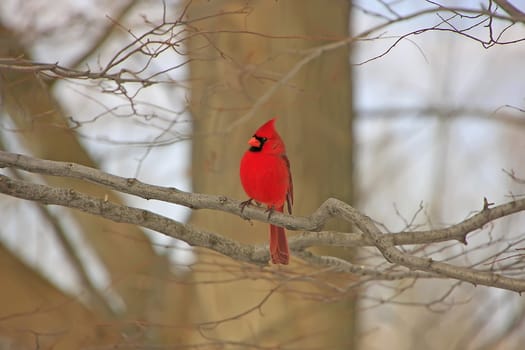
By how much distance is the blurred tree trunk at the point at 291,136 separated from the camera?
146 inches

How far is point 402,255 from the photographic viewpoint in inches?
67.6

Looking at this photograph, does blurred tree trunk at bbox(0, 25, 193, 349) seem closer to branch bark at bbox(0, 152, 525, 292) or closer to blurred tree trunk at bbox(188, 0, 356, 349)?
blurred tree trunk at bbox(188, 0, 356, 349)

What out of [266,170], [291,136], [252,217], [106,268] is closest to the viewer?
[252,217]

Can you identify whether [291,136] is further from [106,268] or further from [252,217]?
[252,217]

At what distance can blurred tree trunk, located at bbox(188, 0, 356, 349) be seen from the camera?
372cm

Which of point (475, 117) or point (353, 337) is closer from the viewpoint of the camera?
point (353, 337)

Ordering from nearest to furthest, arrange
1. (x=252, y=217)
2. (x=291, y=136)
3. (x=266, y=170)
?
(x=252, y=217)
(x=266, y=170)
(x=291, y=136)

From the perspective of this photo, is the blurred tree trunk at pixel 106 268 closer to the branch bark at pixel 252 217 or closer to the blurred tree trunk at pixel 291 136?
the blurred tree trunk at pixel 291 136

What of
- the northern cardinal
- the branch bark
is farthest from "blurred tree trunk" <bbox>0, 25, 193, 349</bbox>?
the branch bark

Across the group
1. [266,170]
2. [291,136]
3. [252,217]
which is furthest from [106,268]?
[252,217]

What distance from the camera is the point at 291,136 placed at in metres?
3.89

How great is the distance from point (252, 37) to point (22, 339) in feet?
6.30

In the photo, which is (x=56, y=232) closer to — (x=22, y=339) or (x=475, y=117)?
(x=22, y=339)

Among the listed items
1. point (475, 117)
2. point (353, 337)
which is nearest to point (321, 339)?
point (353, 337)
